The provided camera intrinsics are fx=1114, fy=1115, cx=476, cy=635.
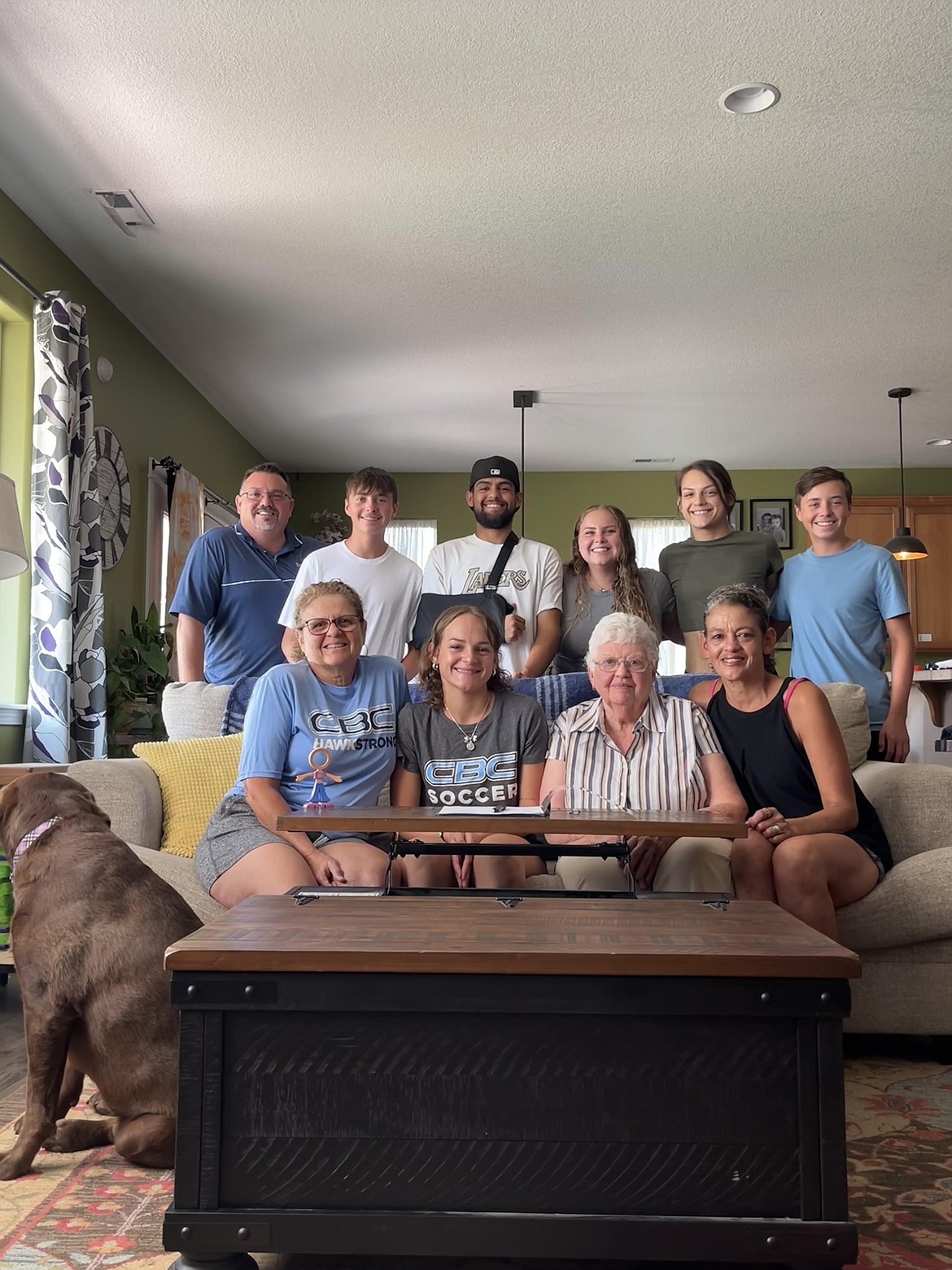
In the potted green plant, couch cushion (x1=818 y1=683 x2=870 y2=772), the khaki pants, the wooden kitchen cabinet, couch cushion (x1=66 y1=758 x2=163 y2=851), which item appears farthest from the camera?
the wooden kitchen cabinet

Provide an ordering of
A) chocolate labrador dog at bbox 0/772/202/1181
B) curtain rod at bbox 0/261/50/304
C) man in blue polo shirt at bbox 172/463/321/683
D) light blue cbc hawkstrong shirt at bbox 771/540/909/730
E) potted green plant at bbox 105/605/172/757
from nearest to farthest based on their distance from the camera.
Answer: chocolate labrador dog at bbox 0/772/202/1181, light blue cbc hawkstrong shirt at bbox 771/540/909/730, man in blue polo shirt at bbox 172/463/321/683, curtain rod at bbox 0/261/50/304, potted green plant at bbox 105/605/172/757

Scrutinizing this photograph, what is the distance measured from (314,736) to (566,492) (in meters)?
6.91

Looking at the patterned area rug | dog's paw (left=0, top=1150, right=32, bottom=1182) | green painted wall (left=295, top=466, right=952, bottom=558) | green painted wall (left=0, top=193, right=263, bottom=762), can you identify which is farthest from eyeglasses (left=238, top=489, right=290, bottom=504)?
green painted wall (left=295, top=466, right=952, bottom=558)

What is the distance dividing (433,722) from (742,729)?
74 cm

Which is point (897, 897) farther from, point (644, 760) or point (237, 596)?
point (237, 596)

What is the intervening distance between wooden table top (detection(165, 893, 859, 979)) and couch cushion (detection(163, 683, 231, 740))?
5.80 ft

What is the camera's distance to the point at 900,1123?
2.15 metres

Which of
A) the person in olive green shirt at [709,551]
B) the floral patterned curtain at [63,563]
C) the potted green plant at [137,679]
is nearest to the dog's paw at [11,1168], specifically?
the person in olive green shirt at [709,551]

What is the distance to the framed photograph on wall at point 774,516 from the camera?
920cm

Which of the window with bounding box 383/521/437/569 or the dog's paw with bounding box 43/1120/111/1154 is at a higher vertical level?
the window with bounding box 383/521/437/569

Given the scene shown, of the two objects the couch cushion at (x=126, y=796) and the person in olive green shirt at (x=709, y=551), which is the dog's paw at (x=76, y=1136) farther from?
the person in olive green shirt at (x=709, y=551)

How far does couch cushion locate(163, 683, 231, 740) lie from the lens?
3.41 metres

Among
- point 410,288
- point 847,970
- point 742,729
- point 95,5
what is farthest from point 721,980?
point 410,288

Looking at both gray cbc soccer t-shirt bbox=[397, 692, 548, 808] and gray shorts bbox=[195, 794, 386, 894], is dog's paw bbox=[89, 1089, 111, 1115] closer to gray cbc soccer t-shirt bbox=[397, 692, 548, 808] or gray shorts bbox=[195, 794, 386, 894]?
gray shorts bbox=[195, 794, 386, 894]
